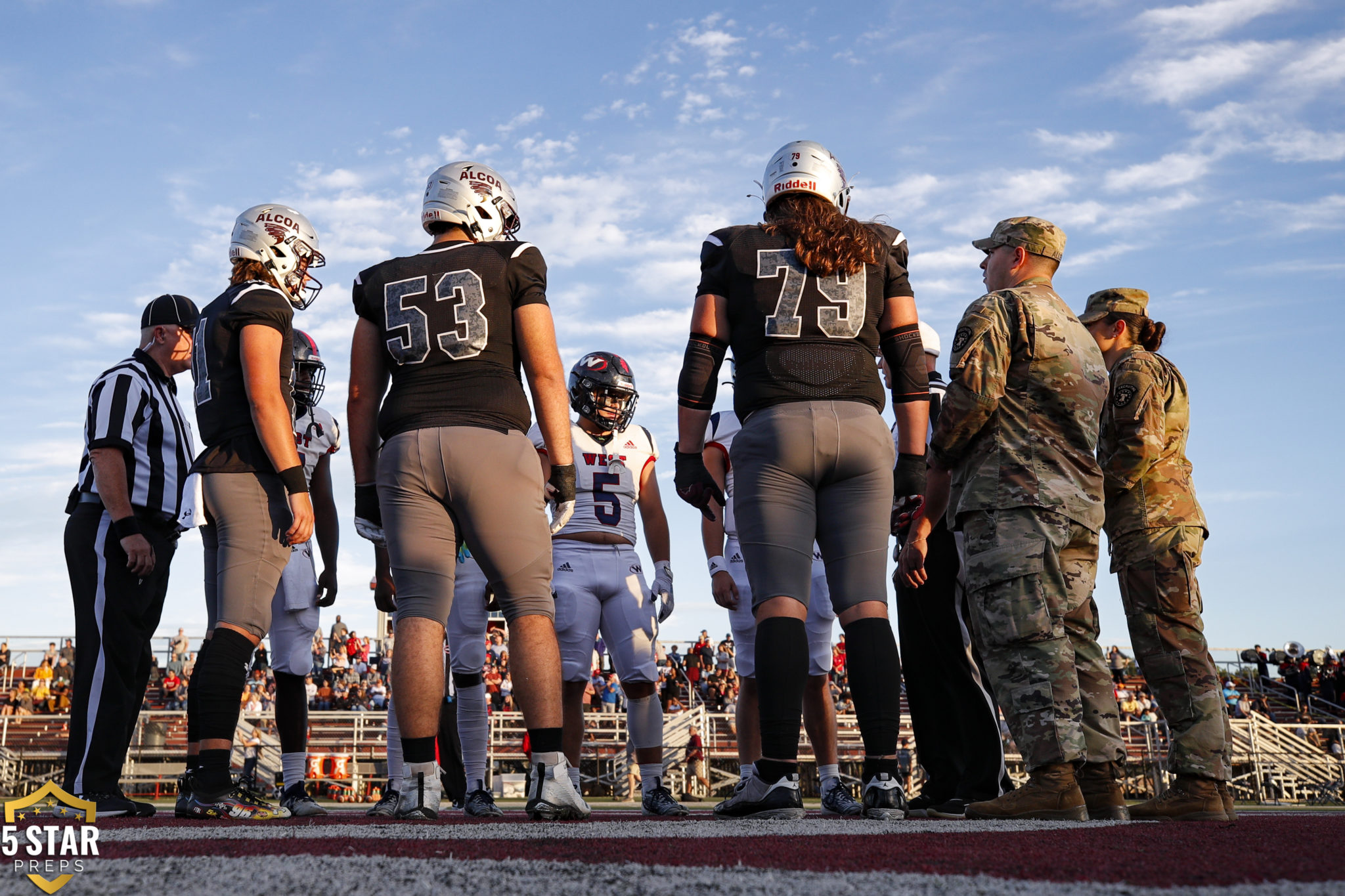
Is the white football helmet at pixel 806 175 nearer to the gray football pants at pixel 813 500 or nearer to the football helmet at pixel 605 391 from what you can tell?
the gray football pants at pixel 813 500

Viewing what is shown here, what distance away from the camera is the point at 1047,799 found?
3779mm

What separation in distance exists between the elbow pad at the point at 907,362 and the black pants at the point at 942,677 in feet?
3.18

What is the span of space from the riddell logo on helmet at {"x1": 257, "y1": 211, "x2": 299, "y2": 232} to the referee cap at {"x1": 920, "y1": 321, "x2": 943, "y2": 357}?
3.71m

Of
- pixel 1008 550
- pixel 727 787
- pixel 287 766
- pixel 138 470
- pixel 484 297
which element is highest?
pixel 484 297

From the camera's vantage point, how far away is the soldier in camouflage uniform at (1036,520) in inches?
155

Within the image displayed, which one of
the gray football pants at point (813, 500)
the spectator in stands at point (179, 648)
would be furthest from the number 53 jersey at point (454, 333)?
the spectator in stands at point (179, 648)

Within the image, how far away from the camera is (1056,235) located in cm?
476

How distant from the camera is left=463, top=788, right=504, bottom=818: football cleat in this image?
454 centimetres

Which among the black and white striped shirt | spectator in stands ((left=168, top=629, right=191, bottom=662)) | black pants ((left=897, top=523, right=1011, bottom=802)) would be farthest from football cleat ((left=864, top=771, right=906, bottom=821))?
spectator in stands ((left=168, top=629, right=191, bottom=662))

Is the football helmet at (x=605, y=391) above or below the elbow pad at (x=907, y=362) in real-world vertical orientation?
above

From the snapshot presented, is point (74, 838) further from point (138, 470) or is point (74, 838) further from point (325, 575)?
point (325, 575)

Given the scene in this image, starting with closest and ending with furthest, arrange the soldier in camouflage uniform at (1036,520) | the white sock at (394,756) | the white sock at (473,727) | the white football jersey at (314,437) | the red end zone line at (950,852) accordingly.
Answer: the red end zone line at (950,852) < the soldier in camouflage uniform at (1036,520) < the white sock at (394,756) < the white sock at (473,727) < the white football jersey at (314,437)

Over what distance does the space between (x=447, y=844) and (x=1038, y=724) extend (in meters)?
2.33

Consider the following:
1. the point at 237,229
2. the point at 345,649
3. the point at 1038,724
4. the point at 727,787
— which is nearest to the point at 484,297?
the point at 237,229
